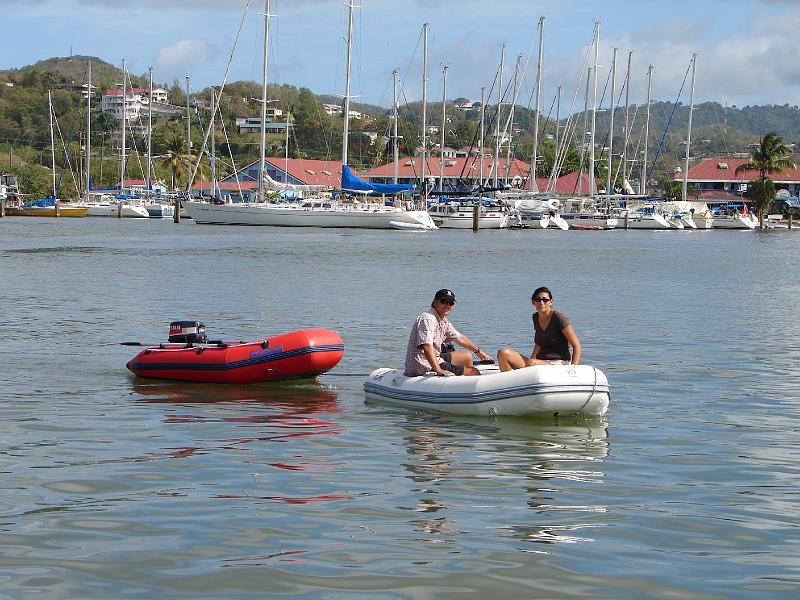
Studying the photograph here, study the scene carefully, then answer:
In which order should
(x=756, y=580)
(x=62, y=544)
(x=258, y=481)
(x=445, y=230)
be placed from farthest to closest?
(x=445, y=230), (x=258, y=481), (x=62, y=544), (x=756, y=580)

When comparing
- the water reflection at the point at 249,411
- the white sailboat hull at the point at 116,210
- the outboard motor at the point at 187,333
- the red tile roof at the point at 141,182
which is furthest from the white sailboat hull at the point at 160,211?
the water reflection at the point at 249,411

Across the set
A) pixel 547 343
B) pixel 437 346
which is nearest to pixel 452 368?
pixel 437 346

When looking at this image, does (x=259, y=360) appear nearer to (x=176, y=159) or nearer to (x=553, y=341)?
(x=553, y=341)

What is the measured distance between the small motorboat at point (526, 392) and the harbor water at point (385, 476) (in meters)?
0.21

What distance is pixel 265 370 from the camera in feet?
54.3

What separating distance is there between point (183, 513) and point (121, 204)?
358ft

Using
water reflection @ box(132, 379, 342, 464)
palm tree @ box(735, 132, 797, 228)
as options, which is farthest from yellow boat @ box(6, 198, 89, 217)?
water reflection @ box(132, 379, 342, 464)

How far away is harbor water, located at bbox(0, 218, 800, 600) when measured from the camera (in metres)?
8.05

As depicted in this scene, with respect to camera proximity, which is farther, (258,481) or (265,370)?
(265,370)

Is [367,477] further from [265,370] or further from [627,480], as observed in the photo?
[265,370]

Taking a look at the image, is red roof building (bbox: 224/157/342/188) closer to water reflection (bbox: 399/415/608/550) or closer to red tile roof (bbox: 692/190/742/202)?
red tile roof (bbox: 692/190/742/202)

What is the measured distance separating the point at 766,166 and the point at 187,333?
108 meters

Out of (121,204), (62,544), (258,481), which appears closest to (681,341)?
(258,481)

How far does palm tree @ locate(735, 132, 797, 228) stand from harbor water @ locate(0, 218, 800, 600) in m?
92.5
